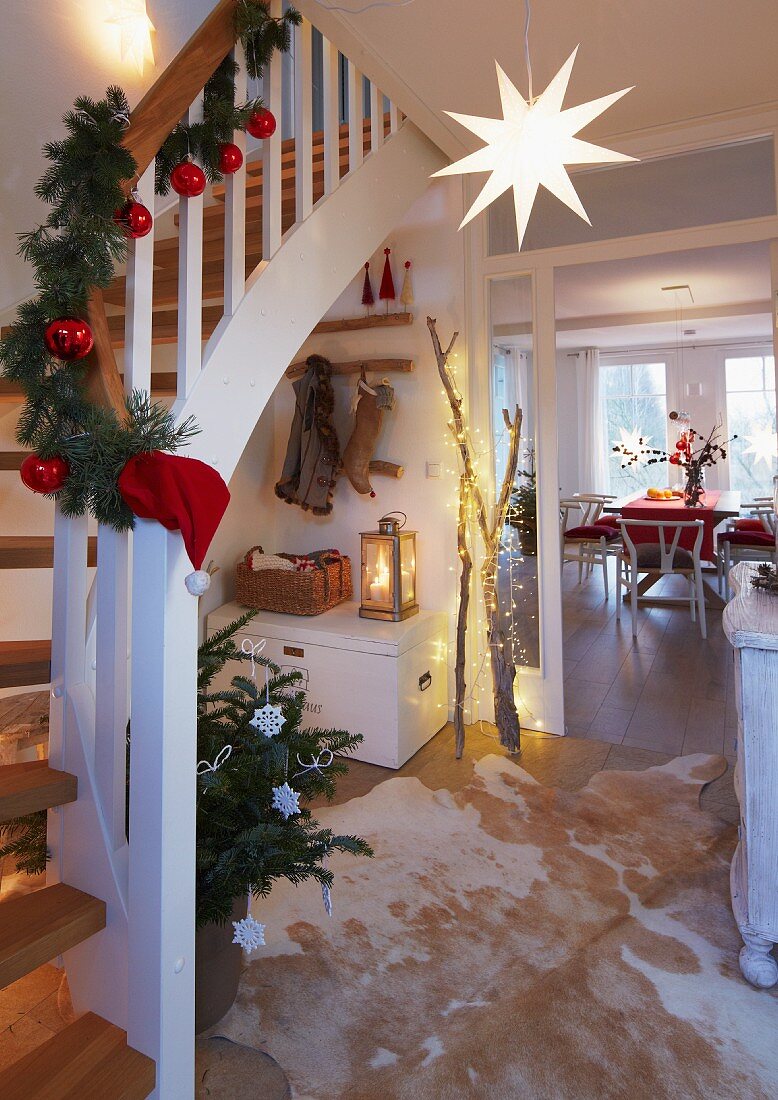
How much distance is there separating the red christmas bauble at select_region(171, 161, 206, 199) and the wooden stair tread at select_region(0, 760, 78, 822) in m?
1.16

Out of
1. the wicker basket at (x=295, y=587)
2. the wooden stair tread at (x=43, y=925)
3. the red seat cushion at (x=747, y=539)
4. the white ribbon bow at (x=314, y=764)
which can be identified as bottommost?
the wooden stair tread at (x=43, y=925)

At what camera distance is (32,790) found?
4.08 ft

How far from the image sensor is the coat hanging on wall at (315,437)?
346 centimetres

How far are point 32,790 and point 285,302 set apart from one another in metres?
1.28

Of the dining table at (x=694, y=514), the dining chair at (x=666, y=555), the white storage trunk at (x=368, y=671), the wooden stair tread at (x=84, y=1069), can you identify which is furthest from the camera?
the dining table at (x=694, y=514)

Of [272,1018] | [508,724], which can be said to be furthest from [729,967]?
[508,724]

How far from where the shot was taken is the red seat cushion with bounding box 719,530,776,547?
5.69 meters

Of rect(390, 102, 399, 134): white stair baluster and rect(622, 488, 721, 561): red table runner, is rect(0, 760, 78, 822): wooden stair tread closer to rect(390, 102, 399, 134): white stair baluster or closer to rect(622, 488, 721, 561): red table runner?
rect(390, 102, 399, 134): white stair baluster

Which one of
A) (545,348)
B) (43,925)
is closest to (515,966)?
(43,925)

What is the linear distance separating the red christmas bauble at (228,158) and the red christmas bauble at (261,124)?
2.2 inches

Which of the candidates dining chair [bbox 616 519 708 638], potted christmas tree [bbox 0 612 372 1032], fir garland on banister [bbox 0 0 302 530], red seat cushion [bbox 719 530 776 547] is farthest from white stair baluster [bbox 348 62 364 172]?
red seat cushion [bbox 719 530 776 547]

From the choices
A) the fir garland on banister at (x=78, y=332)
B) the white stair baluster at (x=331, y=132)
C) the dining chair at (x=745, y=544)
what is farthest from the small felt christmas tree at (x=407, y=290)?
the dining chair at (x=745, y=544)

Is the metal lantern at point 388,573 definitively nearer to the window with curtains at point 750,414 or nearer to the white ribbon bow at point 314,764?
the white ribbon bow at point 314,764

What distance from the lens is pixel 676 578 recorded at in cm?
723
